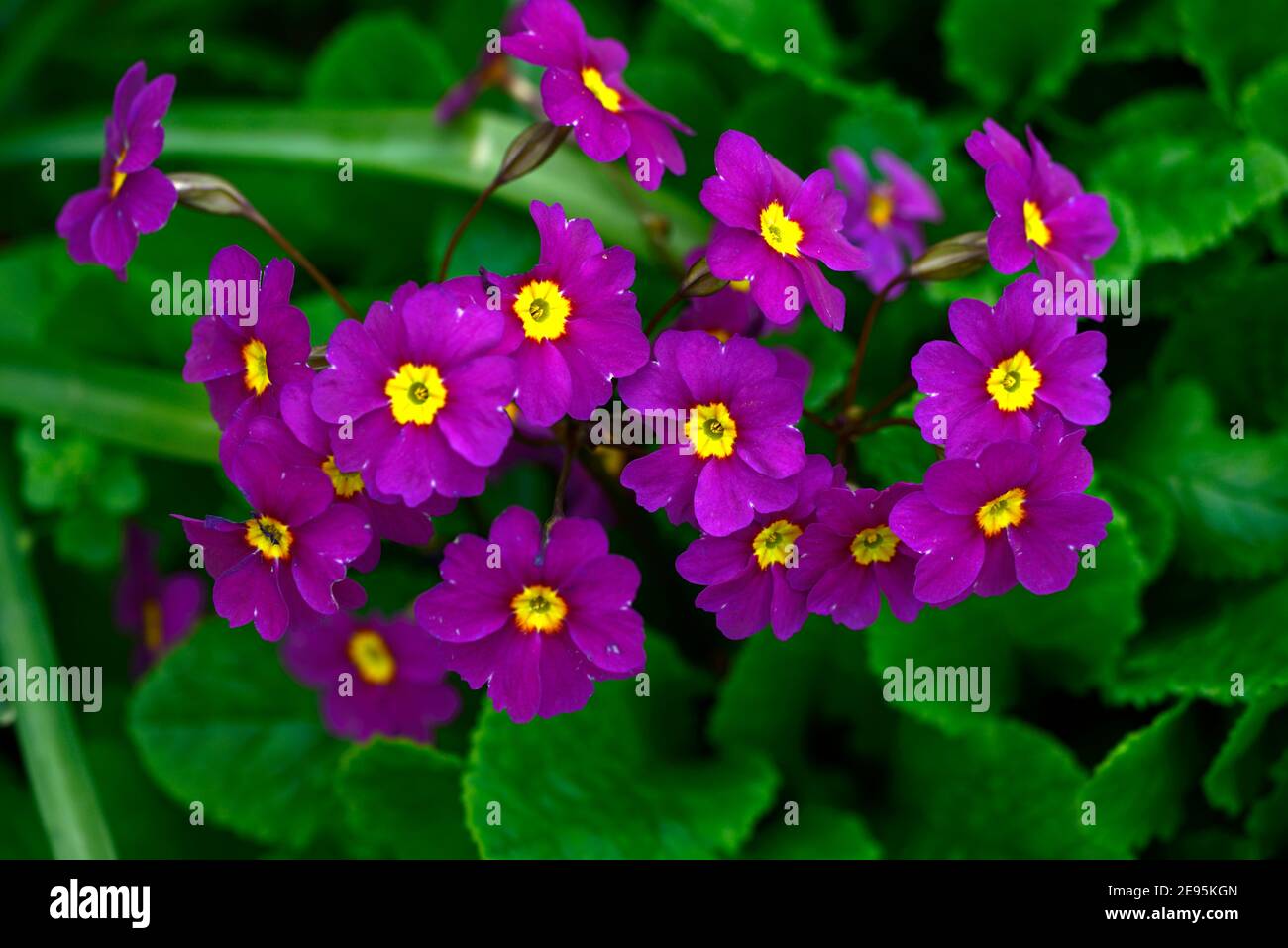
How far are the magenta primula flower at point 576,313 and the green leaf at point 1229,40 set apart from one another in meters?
1.31

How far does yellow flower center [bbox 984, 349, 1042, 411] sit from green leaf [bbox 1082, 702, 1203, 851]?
0.58 meters

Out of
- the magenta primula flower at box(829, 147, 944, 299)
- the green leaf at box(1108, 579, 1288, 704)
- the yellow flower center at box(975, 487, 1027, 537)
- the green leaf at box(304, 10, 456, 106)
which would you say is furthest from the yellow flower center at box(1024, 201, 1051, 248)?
the green leaf at box(304, 10, 456, 106)

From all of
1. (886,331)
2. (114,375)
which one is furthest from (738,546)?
(114,375)

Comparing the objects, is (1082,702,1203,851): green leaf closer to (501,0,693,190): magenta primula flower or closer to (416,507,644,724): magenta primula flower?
(416,507,644,724): magenta primula flower

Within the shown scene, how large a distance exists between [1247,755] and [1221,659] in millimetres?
178

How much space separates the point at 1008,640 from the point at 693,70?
1.13m

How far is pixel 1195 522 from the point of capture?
5.93 feet

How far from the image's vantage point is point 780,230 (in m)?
1.17

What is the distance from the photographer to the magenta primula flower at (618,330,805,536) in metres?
1.11

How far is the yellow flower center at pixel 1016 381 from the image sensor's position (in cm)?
115

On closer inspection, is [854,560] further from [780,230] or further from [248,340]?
[248,340]

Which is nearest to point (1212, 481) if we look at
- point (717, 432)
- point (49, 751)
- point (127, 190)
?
point (717, 432)

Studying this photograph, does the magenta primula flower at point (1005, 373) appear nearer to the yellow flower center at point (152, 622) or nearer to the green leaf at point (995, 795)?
the green leaf at point (995, 795)

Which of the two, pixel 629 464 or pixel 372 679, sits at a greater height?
pixel 629 464
